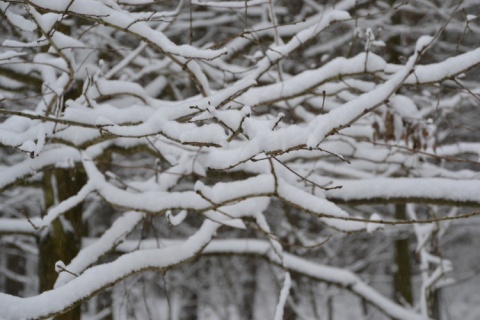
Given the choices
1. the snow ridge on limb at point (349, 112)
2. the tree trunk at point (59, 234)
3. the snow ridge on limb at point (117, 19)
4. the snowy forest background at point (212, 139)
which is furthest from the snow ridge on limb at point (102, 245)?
the snow ridge on limb at point (349, 112)

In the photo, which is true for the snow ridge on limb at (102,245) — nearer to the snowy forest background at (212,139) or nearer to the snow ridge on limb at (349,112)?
the snowy forest background at (212,139)

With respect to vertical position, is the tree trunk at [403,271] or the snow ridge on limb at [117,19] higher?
the snow ridge on limb at [117,19]

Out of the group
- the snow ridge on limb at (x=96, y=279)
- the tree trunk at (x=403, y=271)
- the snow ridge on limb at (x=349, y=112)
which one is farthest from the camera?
the tree trunk at (x=403, y=271)

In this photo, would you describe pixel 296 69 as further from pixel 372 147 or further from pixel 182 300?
pixel 182 300

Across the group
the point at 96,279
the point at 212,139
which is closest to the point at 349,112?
the point at 212,139

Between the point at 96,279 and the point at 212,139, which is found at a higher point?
the point at 212,139

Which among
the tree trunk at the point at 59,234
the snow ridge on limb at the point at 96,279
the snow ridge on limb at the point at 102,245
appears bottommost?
the snow ridge on limb at the point at 96,279

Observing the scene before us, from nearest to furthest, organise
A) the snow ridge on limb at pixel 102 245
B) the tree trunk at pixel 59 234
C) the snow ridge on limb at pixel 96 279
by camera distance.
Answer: the snow ridge on limb at pixel 96 279, the snow ridge on limb at pixel 102 245, the tree trunk at pixel 59 234

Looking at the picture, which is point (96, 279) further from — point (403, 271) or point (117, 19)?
point (403, 271)

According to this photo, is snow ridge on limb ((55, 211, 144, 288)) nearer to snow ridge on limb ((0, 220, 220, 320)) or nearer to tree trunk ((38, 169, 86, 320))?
snow ridge on limb ((0, 220, 220, 320))

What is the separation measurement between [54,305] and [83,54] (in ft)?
9.86

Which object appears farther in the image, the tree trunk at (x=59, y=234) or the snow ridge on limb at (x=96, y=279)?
the tree trunk at (x=59, y=234)

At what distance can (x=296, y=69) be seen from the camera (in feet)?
20.9

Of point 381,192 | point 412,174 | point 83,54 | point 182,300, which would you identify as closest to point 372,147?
point 412,174
